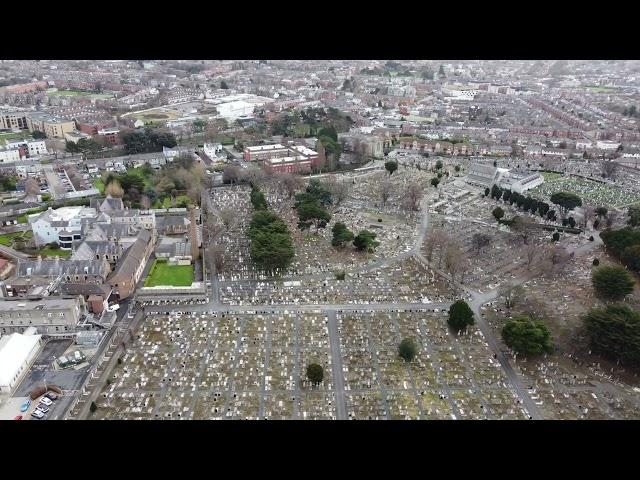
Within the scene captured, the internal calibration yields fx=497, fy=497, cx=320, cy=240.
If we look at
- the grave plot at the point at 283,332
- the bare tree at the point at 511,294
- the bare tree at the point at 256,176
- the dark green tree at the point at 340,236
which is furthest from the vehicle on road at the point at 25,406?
the bare tree at the point at 256,176

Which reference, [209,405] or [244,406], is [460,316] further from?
[209,405]

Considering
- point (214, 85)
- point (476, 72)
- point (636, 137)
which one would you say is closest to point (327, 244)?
point (636, 137)

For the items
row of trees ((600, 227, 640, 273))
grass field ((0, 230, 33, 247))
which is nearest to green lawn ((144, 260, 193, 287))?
grass field ((0, 230, 33, 247))

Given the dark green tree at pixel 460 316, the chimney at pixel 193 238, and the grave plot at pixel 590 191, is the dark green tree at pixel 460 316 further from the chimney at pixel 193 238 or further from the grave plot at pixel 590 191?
the grave plot at pixel 590 191

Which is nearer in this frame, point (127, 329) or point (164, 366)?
point (164, 366)

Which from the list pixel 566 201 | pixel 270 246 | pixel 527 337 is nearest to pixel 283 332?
pixel 270 246

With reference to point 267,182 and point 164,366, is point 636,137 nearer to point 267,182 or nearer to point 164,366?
point 267,182
